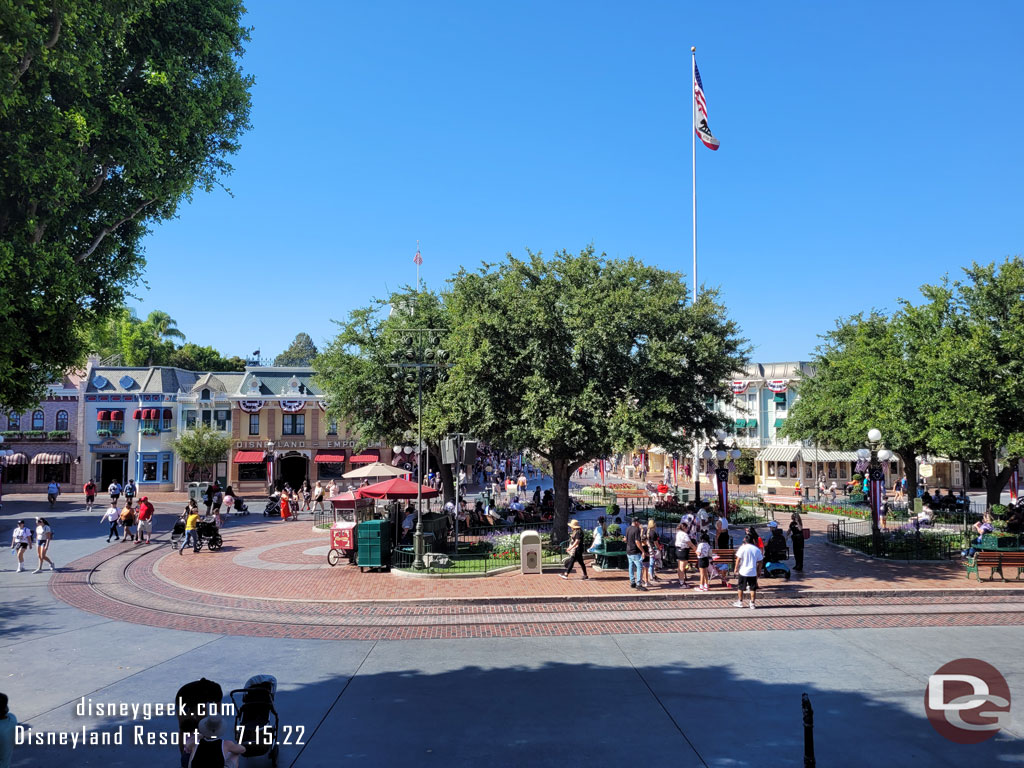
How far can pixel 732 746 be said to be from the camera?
8.03 metres

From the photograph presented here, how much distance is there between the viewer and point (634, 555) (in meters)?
17.0

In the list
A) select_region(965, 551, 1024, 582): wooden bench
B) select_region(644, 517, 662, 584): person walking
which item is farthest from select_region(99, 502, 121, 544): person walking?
select_region(965, 551, 1024, 582): wooden bench

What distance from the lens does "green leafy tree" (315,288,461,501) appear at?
33.5m

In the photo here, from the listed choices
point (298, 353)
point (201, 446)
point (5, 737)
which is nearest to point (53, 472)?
point (201, 446)

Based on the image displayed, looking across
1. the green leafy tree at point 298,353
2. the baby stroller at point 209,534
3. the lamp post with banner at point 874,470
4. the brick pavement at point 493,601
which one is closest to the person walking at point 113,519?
the baby stroller at point 209,534

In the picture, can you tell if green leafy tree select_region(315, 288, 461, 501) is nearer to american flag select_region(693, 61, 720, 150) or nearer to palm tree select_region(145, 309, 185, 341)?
american flag select_region(693, 61, 720, 150)

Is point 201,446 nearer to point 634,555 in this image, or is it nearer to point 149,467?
point 149,467

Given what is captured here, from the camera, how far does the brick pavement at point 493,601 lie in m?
14.0

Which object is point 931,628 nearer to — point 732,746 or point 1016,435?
point 732,746

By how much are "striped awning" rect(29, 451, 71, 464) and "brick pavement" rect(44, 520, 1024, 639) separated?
34.7m

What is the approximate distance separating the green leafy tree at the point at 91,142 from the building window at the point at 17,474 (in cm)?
4751

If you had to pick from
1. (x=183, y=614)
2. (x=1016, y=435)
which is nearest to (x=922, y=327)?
(x=1016, y=435)

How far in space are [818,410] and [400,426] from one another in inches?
948

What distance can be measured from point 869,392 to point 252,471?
137 feet
